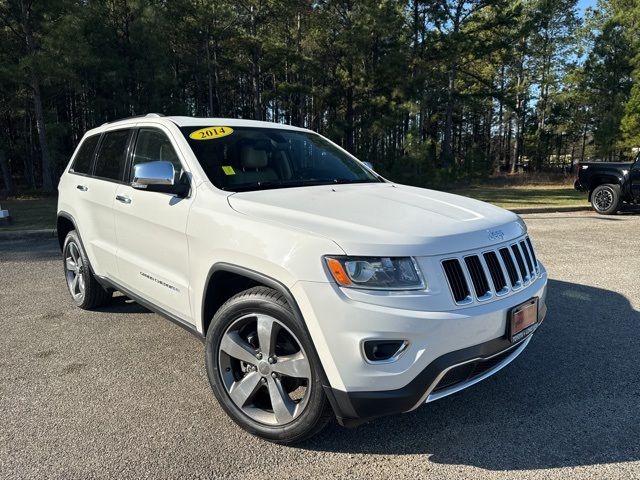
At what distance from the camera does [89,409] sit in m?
2.87

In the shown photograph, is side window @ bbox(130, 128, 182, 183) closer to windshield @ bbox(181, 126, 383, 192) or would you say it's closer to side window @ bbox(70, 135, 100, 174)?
windshield @ bbox(181, 126, 383, 192)

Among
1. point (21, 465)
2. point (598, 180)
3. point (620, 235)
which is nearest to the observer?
point (21, 465)

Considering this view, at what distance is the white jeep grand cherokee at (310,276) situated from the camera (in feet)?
6.97

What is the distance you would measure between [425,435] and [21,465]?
82.5 inches

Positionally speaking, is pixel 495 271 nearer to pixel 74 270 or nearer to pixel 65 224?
pixel 74 270

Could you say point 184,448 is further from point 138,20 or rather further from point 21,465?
point 138,20

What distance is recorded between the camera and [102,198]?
3.94m

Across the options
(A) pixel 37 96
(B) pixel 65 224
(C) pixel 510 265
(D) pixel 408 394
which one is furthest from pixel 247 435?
(A) pixel 37 96

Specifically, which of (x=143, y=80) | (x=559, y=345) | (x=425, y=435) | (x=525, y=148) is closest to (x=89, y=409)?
(x=425, y=435)

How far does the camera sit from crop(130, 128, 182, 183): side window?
329 cm

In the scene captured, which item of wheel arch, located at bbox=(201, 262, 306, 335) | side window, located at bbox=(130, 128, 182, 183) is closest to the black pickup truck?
side window, located at bbox=(130, 128, 182, 183)

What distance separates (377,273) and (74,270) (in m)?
3.84

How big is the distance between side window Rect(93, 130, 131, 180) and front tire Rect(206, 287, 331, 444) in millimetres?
1946

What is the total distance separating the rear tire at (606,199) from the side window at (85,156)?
12.2 metres
